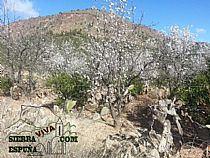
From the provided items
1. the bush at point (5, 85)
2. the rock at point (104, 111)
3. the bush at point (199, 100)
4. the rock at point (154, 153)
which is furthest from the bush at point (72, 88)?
the rock at point (154, 153)

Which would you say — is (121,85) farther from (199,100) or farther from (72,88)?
(199,100)

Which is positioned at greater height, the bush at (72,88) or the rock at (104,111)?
the bush at (72,88)

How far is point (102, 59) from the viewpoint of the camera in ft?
38.1

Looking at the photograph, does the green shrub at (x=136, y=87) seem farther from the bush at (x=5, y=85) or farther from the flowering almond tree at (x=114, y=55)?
the bush at (x=5, y=85)

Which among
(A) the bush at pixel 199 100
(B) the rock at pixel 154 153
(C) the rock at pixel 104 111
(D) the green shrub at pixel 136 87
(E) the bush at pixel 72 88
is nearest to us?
(B) the rock at pixel 154 153

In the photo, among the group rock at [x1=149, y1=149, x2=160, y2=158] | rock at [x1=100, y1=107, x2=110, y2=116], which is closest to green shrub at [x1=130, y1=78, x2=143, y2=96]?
rock at [x1=100, y1=107, x2=110, y2=116]

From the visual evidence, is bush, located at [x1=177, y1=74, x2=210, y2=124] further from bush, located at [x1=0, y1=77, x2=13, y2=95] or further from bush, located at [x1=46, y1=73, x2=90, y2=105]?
bush, located at [x1=0, y1=77, x2=13, y2=95]

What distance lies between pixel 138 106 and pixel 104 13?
3266mm

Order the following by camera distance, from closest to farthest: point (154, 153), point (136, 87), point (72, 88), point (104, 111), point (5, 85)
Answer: point (154, 153), point (104, 111), point (72, 88), point (136, 87), point (5, 85)

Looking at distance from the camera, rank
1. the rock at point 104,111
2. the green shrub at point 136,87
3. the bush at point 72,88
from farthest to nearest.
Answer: the green shrub at point 136,87 → the bush at point 72,88 → the rock at point 104,111

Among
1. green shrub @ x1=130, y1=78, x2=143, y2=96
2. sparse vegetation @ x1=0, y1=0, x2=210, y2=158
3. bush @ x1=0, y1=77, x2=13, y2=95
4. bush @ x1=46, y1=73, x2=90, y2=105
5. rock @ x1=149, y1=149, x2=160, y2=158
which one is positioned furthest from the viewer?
bush @ x1=0, y1=77, x2=13, y2=95

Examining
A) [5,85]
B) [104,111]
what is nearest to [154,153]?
[104,111]

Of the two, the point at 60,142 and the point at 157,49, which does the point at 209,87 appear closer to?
the point at 60,142

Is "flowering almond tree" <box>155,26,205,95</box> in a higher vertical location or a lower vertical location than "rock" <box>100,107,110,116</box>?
higher
